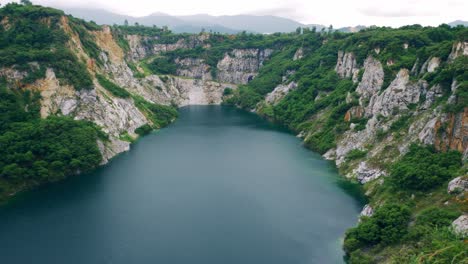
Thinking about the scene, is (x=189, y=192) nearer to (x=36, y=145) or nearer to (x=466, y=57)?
(x=36, y=145)

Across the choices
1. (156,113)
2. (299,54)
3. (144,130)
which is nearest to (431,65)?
(144,130)

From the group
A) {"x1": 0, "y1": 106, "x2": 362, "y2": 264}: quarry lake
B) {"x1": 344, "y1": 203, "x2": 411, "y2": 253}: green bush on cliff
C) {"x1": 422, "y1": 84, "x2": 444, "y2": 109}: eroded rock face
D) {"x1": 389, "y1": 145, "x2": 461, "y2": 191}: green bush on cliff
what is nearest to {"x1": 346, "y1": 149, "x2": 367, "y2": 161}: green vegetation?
{"x1": 0, "y1": 106, "x2": 362, "y2": 264}: quarry lake

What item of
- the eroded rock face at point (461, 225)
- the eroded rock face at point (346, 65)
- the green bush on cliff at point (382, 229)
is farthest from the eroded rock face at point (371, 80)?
the eroded rock face at point (461, 225)

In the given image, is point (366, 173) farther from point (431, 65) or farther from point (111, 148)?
point (111, 148)

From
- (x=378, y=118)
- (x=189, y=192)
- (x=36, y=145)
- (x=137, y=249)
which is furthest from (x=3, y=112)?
(x=378, y=118)

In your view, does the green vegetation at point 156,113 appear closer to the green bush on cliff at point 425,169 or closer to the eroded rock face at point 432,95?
the eroded rock face at point 432,95

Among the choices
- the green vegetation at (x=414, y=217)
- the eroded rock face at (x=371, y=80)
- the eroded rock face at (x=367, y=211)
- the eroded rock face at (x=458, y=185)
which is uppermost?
the eroded rock face at (x=371, y=80)
